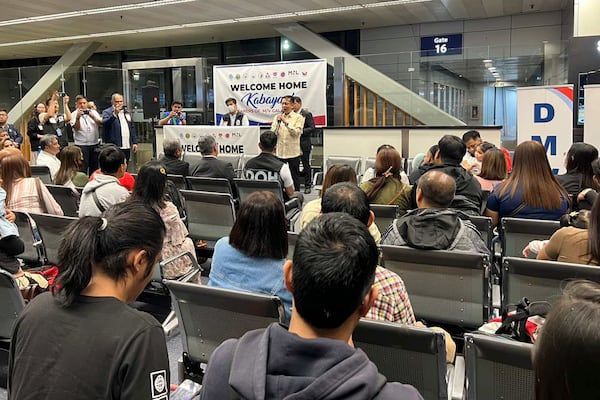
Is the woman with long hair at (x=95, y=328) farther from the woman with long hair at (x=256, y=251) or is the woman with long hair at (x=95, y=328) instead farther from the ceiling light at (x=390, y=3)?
the ceiling light at (x=390, y=3)

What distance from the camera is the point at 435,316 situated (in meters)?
2.59

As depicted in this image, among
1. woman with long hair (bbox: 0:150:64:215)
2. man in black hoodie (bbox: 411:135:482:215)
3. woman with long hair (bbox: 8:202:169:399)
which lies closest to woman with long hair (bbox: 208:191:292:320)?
woman with long hair (bbox: 8:202:169:399)

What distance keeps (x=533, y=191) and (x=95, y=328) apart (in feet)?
10.3

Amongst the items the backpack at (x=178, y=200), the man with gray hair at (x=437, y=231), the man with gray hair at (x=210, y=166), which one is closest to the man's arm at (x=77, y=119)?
the man with gray hair at (x=210, y=166)


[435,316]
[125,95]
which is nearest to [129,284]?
[435,316]

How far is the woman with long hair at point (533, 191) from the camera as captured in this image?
11.7ft

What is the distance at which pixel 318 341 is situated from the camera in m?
0.89

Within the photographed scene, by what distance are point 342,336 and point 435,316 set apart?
1.75m

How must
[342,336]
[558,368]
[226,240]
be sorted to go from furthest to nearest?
[226,240] → [342,336] → [558,368]

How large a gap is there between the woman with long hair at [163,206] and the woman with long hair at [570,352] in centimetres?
268

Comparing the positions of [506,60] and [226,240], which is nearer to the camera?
[226,240]

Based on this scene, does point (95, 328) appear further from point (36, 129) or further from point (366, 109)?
point (36, 129)

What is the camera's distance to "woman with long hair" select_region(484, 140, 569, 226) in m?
3.57

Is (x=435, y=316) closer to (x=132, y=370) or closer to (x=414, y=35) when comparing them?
(x=132, y=370)
